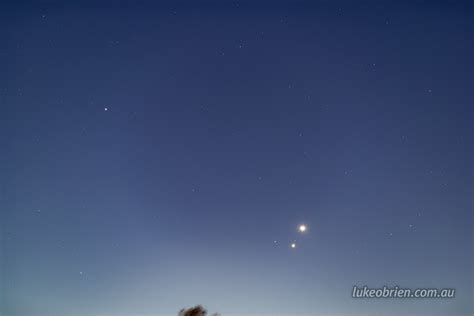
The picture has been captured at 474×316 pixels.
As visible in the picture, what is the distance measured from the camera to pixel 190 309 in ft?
43.7

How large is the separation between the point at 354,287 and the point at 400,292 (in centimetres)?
311

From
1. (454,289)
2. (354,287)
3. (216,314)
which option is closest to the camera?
(216,314)

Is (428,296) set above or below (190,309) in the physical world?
above

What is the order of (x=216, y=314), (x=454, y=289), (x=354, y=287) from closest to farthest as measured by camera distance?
1. (x=216, y=314)
2. (x=454, y=289)
3. (x=354, y=287)

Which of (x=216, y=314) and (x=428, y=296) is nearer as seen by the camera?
(x=216, y=314)

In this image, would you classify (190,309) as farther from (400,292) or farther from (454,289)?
(454,289)

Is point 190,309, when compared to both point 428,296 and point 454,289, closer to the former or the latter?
point 428,296

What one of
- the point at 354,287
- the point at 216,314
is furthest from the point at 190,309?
the point at 354,287

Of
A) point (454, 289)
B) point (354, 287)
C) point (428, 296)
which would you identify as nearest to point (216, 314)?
point (354, 287)

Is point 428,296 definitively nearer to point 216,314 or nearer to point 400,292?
point 400,292

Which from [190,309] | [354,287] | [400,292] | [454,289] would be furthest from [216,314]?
[454,289]

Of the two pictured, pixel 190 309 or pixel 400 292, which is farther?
pixel 400 292

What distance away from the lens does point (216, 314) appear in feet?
Answer: 42.5

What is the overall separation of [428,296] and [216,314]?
15.6m
